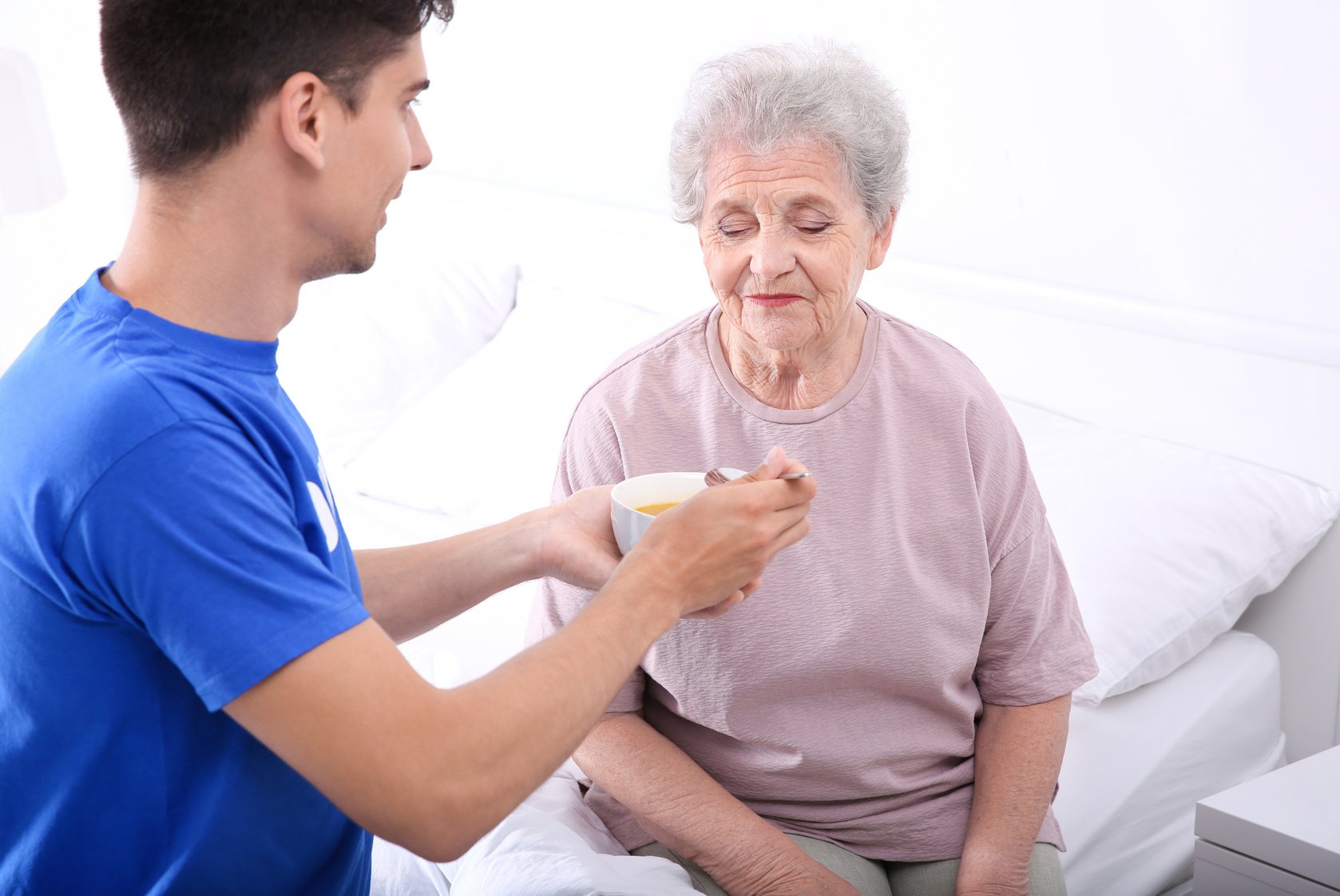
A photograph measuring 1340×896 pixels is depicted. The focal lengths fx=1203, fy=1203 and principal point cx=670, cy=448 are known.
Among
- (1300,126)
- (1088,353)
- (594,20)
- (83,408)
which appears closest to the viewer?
(83,408)

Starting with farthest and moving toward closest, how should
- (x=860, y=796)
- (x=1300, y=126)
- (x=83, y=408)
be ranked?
1. (x=1300, y=126)
2. (x=860, y=796)
3. (x=83, y=408)

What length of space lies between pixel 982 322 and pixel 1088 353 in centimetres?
19

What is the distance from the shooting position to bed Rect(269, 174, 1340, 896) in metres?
1.50

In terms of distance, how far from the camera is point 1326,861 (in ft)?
3.63

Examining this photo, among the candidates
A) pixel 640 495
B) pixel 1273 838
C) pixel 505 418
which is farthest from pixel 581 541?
pixel 505 418

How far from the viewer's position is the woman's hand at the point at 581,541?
117 cm

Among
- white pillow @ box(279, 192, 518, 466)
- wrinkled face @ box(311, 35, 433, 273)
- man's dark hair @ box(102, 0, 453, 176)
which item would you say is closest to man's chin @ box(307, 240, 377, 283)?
wrinkled face @ box(311, 35, 433, 273)

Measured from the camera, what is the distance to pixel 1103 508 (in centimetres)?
173

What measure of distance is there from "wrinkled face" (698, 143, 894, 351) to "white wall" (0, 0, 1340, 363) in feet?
2.23

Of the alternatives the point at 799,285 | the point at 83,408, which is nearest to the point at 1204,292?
the point at 799,285

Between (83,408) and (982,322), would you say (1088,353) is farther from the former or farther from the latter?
(83,408)

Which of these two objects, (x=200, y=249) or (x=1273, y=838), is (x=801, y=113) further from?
(x=1273, y=838)

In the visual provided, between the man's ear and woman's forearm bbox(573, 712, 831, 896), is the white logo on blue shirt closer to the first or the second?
the man's ear

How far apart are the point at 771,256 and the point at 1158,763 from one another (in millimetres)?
839
